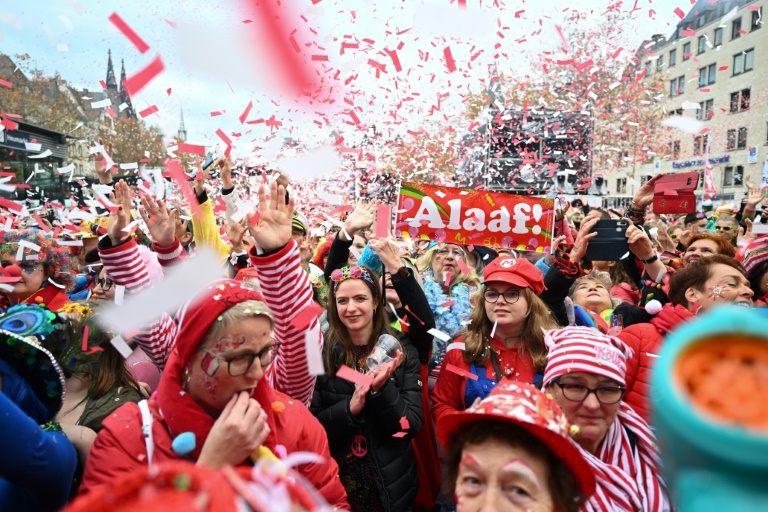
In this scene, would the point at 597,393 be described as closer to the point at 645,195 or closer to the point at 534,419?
the point at 534,419

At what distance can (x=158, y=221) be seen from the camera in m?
3.09

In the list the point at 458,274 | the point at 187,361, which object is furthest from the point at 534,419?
the point at 458,274

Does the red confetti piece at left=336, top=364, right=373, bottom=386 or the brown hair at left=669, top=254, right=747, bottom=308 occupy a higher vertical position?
the brown hair at left=669, top=254, right=747, bottom=308

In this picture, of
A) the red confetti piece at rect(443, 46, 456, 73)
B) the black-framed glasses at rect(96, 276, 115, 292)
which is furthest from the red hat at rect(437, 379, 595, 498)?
the red confetti piece at rect(443, 46, 456, 73)

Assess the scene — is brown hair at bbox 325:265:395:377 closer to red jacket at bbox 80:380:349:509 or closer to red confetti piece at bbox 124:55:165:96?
red jacket at bbox 80:380:349:509

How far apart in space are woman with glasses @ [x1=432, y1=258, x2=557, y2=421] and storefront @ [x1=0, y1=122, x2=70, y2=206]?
12320mm

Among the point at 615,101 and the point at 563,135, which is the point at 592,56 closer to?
the point at 563,135

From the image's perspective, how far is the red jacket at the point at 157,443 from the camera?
5.57 ft

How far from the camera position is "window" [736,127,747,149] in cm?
3158

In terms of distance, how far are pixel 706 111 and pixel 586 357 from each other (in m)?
39.5

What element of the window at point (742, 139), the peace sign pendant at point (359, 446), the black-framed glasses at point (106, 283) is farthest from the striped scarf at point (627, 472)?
the window at point (742, 139)

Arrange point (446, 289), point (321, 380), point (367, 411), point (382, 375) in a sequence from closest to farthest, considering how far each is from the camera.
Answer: point (382, 375) < point (367, 411) < point (321, 380) < point (446, 289)

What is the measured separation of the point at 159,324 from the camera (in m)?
2.71

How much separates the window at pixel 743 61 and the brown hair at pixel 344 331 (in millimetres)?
36507
